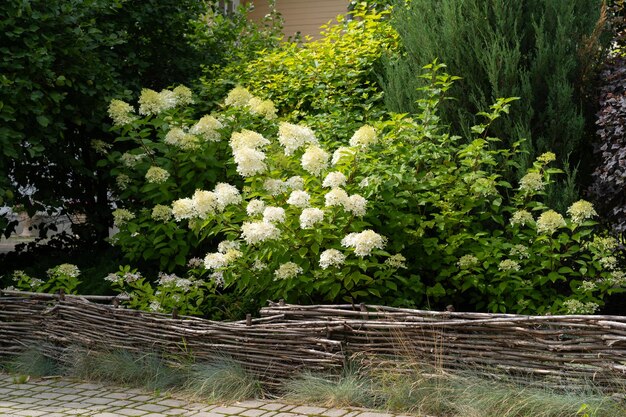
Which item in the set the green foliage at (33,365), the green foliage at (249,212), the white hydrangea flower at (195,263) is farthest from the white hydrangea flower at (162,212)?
the green foliage at (33,365)

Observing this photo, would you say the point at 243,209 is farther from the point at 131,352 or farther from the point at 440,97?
the point at 440,97

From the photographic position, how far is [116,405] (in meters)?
5.38

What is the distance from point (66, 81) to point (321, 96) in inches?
100

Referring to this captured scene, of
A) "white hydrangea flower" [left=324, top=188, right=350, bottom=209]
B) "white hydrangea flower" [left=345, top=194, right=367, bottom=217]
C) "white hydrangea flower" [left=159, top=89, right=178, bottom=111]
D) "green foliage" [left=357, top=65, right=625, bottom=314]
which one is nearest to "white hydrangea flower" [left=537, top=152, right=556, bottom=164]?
"green foliage" [left=357, top=65, right=625, bottom=314]

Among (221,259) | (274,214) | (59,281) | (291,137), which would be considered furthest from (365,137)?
(59,281)

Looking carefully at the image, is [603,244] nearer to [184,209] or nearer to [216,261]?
[216,261]

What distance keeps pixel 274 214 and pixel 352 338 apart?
102 centimetres

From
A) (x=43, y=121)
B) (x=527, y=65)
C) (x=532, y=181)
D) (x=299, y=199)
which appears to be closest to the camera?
(x=299, y=199)

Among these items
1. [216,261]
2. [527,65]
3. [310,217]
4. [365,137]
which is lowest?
[216,261]

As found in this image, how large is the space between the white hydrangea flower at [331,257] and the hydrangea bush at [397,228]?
1 centimetres

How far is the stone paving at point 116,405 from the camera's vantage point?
5.07m

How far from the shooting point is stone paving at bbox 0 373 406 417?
5.07 m

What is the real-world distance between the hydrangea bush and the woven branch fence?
0.35 meters

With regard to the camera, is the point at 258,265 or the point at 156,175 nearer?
the point at 258,265
